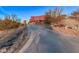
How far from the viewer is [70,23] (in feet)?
4.49

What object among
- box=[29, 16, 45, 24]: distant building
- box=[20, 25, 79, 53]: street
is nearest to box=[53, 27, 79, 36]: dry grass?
box=[20, 25, 79, 53]: street

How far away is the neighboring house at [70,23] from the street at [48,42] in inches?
3.5

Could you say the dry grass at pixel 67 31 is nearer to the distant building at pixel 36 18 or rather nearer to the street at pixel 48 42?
the street at pixel 48 42

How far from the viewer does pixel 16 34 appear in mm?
1349

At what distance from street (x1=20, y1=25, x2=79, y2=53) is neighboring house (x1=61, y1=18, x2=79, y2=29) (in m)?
0.09

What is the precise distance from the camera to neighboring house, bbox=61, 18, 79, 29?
53.6 inches

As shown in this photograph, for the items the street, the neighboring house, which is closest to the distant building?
the street

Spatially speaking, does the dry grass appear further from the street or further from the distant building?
the distant building

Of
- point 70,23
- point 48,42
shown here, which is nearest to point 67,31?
point 70,23

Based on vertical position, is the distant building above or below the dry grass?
above

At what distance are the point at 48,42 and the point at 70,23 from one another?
10.3 inches

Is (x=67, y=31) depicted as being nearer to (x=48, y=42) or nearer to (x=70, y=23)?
(x=70, y=23)

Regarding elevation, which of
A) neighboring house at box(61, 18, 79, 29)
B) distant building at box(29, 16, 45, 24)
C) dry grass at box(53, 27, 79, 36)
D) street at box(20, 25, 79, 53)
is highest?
distant building at box(29, 16, 45, 24)
